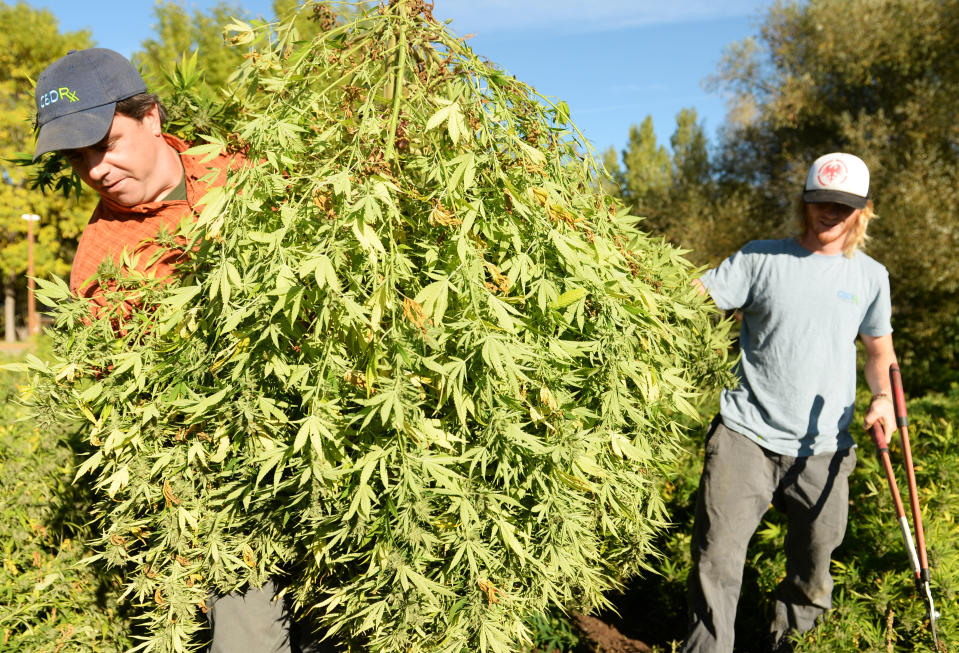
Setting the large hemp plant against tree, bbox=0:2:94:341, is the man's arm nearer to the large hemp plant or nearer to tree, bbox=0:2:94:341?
the large hemp plant

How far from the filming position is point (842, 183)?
9.65ft

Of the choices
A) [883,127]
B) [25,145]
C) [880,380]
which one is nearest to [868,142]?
[883,127]

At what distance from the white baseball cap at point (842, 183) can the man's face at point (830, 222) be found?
0.06m

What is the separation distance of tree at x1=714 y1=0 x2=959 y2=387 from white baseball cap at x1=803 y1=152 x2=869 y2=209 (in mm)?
7625

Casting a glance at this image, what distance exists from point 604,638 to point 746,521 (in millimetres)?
1264

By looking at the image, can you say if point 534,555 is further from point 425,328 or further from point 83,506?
point 83,506

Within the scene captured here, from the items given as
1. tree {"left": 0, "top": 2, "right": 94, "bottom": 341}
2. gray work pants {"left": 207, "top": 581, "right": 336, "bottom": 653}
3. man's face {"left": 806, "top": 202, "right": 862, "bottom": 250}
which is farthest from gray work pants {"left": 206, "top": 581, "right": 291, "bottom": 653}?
tree {"left": 0, "top": 2, "right": 94, "bottom": 341}

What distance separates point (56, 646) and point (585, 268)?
2888 mm

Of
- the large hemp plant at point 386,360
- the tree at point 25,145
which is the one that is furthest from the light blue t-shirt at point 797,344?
the tree at point 25,145

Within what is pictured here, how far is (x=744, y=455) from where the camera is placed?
2984 mm

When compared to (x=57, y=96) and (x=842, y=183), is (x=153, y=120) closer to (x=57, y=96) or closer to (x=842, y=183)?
(x=57, y=96)

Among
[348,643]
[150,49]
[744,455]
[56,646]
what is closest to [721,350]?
[744,455]

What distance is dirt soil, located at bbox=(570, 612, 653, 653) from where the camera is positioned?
3.66 metres

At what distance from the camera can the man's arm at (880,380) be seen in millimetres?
3033
